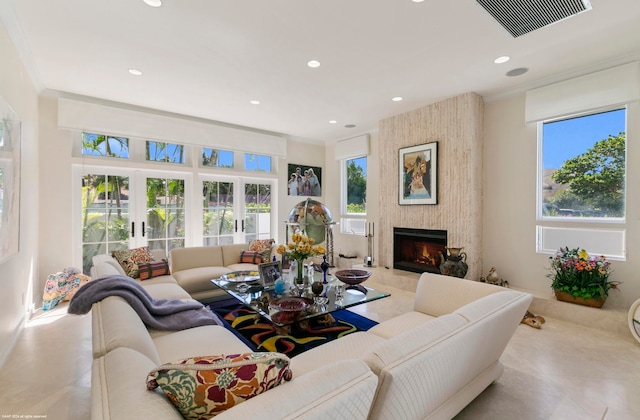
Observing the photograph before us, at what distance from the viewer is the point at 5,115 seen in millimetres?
2229

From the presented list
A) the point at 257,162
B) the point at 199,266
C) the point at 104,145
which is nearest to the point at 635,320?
the point at 199,266

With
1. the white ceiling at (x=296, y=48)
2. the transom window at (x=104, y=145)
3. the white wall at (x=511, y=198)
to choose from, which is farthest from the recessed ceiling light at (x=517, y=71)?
the transom window at (x=104, y=145)

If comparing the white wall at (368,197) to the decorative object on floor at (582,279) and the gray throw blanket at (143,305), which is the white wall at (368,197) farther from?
the gray throw blanket at (143,305)

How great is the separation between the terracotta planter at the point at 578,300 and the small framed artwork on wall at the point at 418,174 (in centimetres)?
176

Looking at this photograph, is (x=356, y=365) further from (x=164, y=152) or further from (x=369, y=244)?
(x=164, y=152)

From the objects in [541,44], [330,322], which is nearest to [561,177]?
[541,44]

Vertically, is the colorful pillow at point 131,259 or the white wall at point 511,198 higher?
the white wall at point 511,198

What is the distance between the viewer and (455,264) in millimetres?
3746

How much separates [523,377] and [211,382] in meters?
2.32

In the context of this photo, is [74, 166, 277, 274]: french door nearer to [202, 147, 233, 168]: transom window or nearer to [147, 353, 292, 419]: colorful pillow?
[202, 147, 233, 168]: transom window

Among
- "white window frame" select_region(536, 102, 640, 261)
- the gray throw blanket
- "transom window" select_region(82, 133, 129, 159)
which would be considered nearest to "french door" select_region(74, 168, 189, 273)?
"transom window" select_region(82, 133, 129, 159)

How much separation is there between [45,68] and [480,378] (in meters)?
4.97

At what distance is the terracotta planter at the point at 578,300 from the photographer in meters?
2.96

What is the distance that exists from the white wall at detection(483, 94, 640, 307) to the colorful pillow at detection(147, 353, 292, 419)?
384 centimetres
